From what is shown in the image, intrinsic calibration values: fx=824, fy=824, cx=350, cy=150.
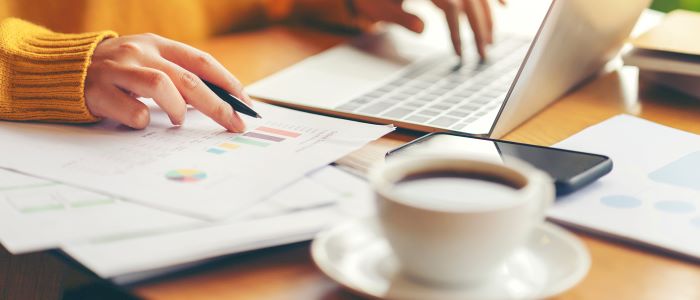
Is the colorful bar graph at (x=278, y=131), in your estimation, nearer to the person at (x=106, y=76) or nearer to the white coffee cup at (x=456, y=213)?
the person at (x=106, y=76)

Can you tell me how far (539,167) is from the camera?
658 millimetres

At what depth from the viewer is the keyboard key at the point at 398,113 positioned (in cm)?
84

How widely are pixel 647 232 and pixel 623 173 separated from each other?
0.37 ft

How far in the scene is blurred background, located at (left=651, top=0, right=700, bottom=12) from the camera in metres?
1.16

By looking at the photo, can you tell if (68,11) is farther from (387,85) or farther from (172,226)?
(172,226)

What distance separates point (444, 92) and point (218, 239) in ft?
1.51

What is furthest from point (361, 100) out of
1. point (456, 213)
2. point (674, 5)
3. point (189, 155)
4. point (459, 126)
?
point (674, 5)

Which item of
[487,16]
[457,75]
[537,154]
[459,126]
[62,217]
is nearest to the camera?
[62,217]

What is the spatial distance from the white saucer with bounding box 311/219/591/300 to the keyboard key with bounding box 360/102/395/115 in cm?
30

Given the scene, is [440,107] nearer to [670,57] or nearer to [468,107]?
[468,107]

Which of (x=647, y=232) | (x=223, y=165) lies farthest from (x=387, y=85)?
(x=647, y=232)

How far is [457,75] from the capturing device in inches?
40.3

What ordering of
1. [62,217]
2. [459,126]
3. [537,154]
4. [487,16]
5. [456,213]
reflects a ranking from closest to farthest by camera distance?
1. [456,213]
2. [62,217]
3. [537,154]
4. [459,126]
5. [487,16]

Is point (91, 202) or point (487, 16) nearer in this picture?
point (91, 202)
